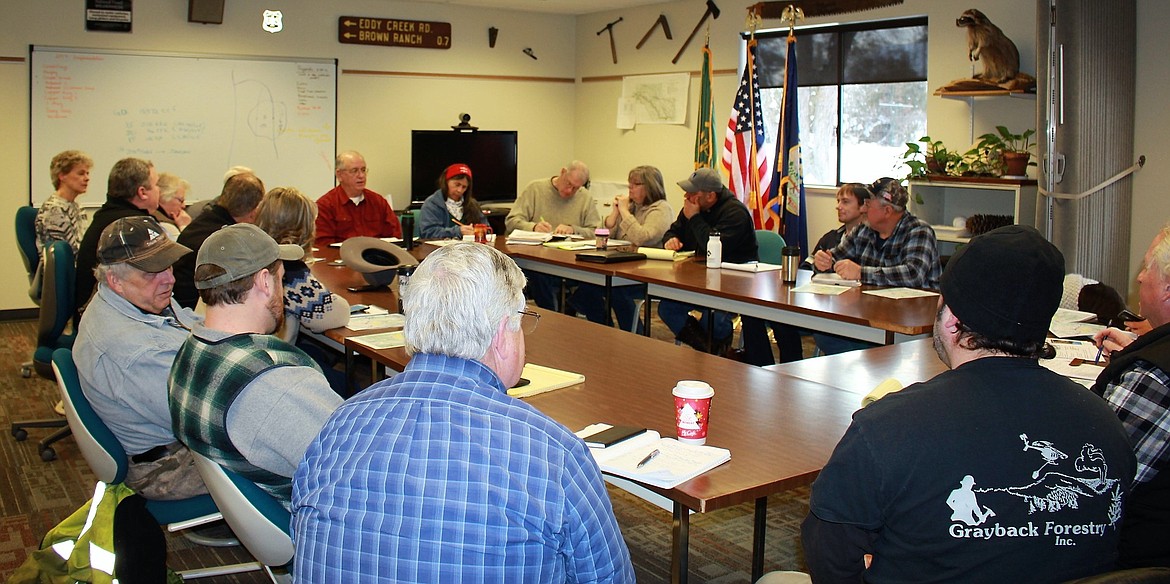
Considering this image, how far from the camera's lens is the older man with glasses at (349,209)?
6219mm

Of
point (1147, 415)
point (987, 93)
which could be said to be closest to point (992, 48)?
point (987, 93)

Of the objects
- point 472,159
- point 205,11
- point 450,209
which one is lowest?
point 450,209

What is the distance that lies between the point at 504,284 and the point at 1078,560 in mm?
957

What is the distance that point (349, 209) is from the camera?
249 inches

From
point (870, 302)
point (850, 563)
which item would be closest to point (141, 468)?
point (850, 563)

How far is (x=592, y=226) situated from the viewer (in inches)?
281

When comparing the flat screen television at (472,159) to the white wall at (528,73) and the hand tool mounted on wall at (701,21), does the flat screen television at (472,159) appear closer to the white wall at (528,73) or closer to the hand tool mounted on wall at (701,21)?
the white wall at (528,73)

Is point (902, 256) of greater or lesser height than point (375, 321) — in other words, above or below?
above

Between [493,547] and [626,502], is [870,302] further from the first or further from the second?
[493,547]

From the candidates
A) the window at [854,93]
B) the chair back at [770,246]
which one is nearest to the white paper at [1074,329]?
the chair back at [770,246]

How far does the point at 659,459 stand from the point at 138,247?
166 cm

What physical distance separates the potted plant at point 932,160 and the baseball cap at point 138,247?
188 inches

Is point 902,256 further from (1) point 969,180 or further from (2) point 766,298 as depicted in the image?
(1) point 969,180

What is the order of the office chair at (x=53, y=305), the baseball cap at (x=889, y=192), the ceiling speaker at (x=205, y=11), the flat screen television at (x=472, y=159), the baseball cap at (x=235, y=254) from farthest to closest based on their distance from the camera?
the flat screen television at (x=472, y=159) < the ceiling speaker at (x=205, y=11) < the baseball cap at (x=889, y=192) < the office chair at (x=53, y=305) < the baseball cap at (x=235, y=254)
